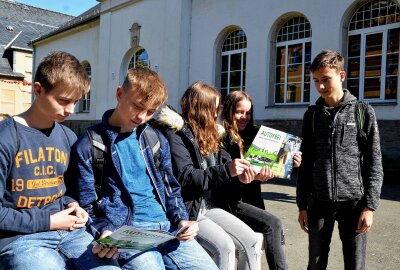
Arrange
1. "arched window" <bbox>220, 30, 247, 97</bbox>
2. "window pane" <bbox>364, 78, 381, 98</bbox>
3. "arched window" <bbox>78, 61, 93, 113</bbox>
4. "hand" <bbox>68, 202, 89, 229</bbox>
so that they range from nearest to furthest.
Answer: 1. "hand" <bbox>68, 202, 89, 229</bbox>
2. "window pane" <bbox>364, 78, 381, 98</bbox>
3. "arched window" <bbox>220, 30, 247, 97</bbox>
4. "arched window" <bbox>78, 61, 93, 113</bbox>

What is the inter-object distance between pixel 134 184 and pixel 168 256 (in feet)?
1.48

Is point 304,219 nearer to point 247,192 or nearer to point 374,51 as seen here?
point 247,192

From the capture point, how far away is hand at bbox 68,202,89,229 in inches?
Result: 85.0

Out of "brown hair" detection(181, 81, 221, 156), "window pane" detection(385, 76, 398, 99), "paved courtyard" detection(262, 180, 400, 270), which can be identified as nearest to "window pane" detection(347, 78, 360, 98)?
"window pane" detection(385, 76, 398, 99)

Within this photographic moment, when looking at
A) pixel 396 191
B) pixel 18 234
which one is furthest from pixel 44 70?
pixel 396 191

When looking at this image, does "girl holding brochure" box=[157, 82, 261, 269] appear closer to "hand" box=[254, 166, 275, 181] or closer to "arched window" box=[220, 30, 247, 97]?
"hand" box=[254, 166, 275, 181]

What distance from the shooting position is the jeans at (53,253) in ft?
6.34

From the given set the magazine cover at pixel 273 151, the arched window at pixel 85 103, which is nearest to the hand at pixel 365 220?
the magazine cover at pixel 273 151

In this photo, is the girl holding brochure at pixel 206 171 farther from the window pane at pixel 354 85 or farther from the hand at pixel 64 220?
the window pane at pixel 354 85

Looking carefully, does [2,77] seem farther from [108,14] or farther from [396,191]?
[396,191]

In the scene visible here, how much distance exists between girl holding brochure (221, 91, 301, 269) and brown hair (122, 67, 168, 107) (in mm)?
897

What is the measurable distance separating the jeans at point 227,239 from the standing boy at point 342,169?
42 centimetres

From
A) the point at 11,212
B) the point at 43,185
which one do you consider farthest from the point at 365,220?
the point at 11,212

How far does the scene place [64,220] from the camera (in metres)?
2.10
